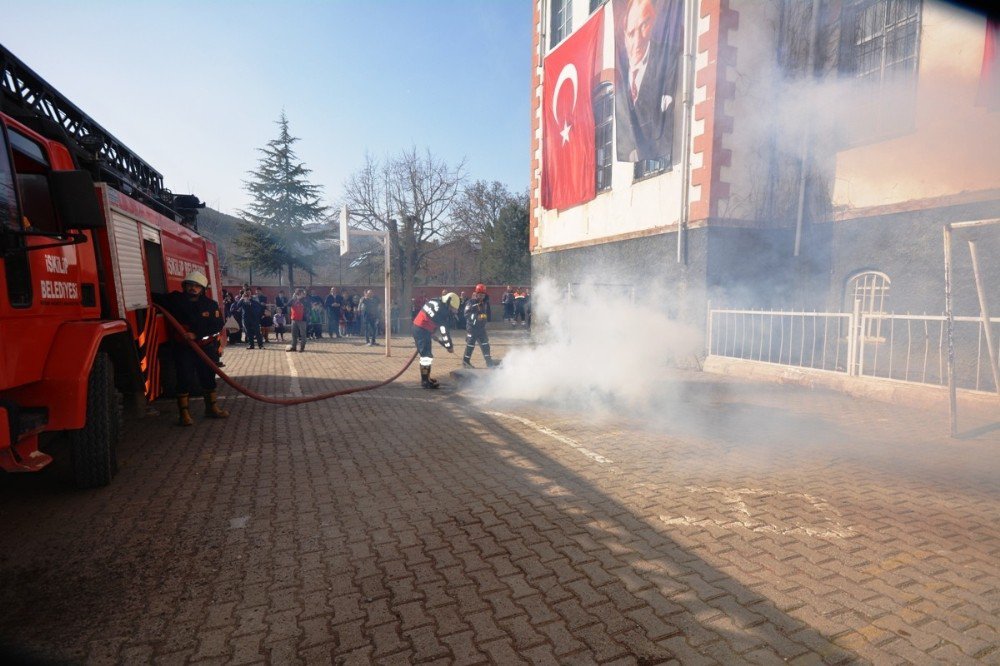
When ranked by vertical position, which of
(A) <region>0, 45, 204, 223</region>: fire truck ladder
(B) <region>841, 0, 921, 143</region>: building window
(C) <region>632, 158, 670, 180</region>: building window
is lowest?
(A) <region>0, 45, 204, 223</region>: fire truck ladder

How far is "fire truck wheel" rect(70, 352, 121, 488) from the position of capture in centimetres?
407

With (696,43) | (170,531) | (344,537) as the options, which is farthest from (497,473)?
(696,43)

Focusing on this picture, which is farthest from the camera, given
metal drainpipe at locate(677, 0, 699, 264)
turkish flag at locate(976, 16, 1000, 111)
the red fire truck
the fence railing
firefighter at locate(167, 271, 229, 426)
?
metal drainpipe at locate(677, 0, 699, 264)

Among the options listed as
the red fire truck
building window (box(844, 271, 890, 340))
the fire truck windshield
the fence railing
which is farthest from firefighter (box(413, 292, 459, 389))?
building window (box(844, 271, 890, 340))

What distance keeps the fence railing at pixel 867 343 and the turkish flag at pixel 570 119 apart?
5738 mm

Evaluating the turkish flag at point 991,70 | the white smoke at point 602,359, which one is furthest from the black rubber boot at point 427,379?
the turkish flag at point 991,70

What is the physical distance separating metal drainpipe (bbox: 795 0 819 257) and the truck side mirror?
10.9 m

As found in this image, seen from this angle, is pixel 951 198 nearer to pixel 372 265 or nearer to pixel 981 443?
pixel 981 443

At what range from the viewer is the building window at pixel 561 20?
1463 centimetres

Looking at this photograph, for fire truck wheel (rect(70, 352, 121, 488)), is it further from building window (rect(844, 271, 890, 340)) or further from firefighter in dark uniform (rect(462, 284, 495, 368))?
building window (rect(844, 271, 890, 340))

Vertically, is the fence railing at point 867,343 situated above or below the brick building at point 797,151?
below

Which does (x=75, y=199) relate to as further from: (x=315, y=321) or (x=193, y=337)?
(x=315, y=321)

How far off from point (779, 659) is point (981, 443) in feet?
16.2

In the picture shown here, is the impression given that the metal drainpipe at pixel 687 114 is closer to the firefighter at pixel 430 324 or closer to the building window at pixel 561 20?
the firefighter at pixel 430 324
